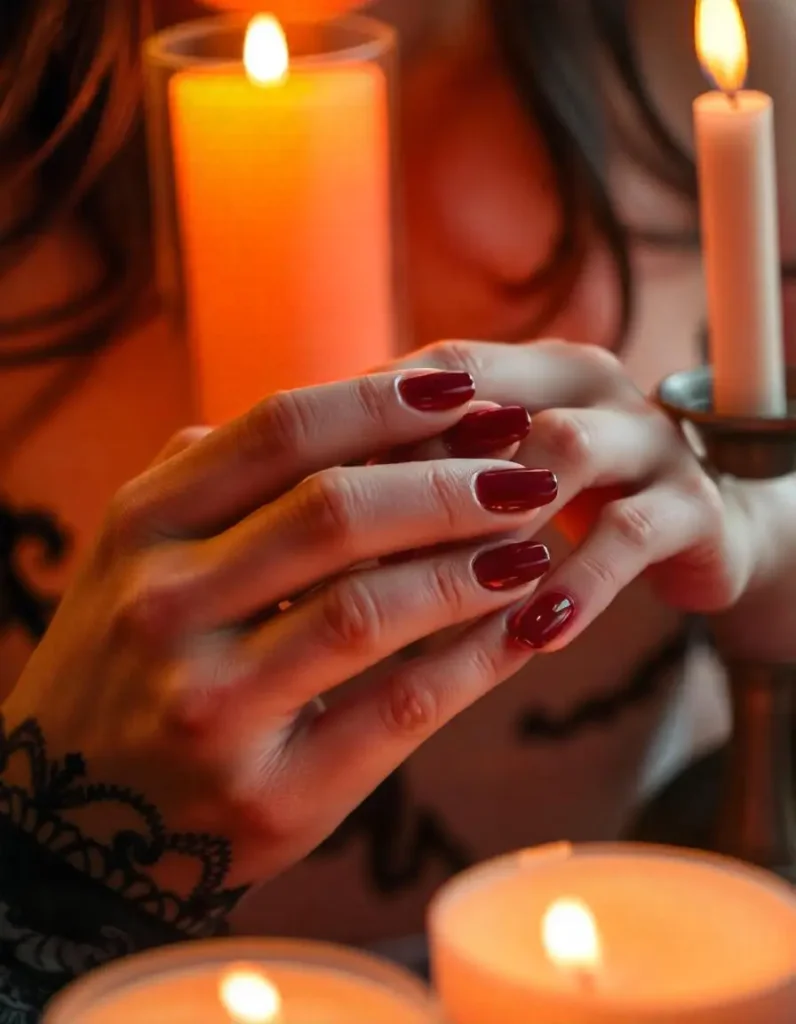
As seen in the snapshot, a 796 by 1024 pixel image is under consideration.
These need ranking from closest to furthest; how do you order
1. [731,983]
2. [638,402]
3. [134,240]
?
[731,983]
[638,402]
[134,240]

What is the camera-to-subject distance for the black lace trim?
0.53m

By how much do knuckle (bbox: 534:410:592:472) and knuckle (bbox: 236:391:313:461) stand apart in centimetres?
11

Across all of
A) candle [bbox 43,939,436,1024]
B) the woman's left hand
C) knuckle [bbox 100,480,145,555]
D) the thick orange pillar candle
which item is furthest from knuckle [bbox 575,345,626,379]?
candle [bbox 43,939,436,1024]

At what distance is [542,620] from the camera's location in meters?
0.51

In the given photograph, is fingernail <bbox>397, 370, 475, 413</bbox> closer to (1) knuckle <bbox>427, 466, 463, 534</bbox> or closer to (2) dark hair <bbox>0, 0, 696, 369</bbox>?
(1) knuckle <bbox>427, 466, 463, 534</bbox>

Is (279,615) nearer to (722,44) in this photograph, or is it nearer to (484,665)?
(484,665)

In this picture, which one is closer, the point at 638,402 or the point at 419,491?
the point at 419,491

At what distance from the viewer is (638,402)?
23.0 inches

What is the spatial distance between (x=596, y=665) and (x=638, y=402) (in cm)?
31

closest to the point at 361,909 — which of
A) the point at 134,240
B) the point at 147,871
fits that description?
the point at 147,871

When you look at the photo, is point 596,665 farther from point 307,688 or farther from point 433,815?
point 307,688

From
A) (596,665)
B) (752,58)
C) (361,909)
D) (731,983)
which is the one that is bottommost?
(361,909)

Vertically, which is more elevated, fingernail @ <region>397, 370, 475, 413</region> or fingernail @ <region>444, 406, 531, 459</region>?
fingernail @ <region>397, 370, 475, 413</region>

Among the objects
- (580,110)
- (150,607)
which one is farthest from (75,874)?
(580,110)
